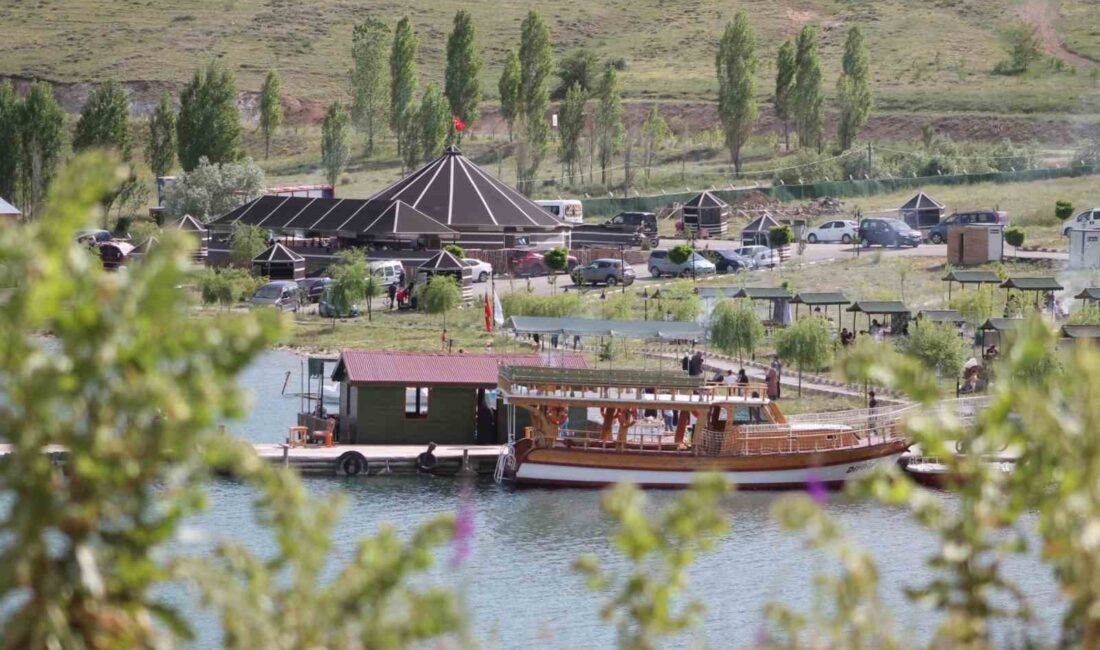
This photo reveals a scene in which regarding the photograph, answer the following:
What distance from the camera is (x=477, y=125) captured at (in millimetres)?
115188

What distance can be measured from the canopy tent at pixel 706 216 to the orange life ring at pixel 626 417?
137 ft

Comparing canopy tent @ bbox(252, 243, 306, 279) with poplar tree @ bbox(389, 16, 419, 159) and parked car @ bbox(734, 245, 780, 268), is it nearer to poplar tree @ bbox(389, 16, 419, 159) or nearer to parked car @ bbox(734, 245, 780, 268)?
parked car @ bbox(734, 245, 780, 268)

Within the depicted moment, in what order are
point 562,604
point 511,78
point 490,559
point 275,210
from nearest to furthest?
point 562,604, point 490,559, point 275,210, point 511,78

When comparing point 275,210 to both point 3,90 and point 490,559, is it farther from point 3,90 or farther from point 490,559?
point 490,559

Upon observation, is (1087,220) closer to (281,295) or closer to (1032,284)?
(1032,284)

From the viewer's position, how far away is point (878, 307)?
48.8 meters

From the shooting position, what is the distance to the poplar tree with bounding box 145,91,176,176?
3561 inches

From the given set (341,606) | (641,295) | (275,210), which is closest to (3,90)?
(275,210)

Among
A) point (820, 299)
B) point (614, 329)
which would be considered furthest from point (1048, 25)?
point (614, 329)

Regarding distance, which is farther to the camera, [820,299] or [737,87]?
[737,87]

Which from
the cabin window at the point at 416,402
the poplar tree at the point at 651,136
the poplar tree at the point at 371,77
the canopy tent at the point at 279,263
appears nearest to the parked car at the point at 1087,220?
the canopy tent at the point at 279,263

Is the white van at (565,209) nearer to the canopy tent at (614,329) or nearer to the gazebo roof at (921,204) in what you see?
the gazebo roof at (921,204)

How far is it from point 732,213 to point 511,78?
15990 millimetres

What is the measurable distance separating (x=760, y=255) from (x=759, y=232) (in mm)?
4012
